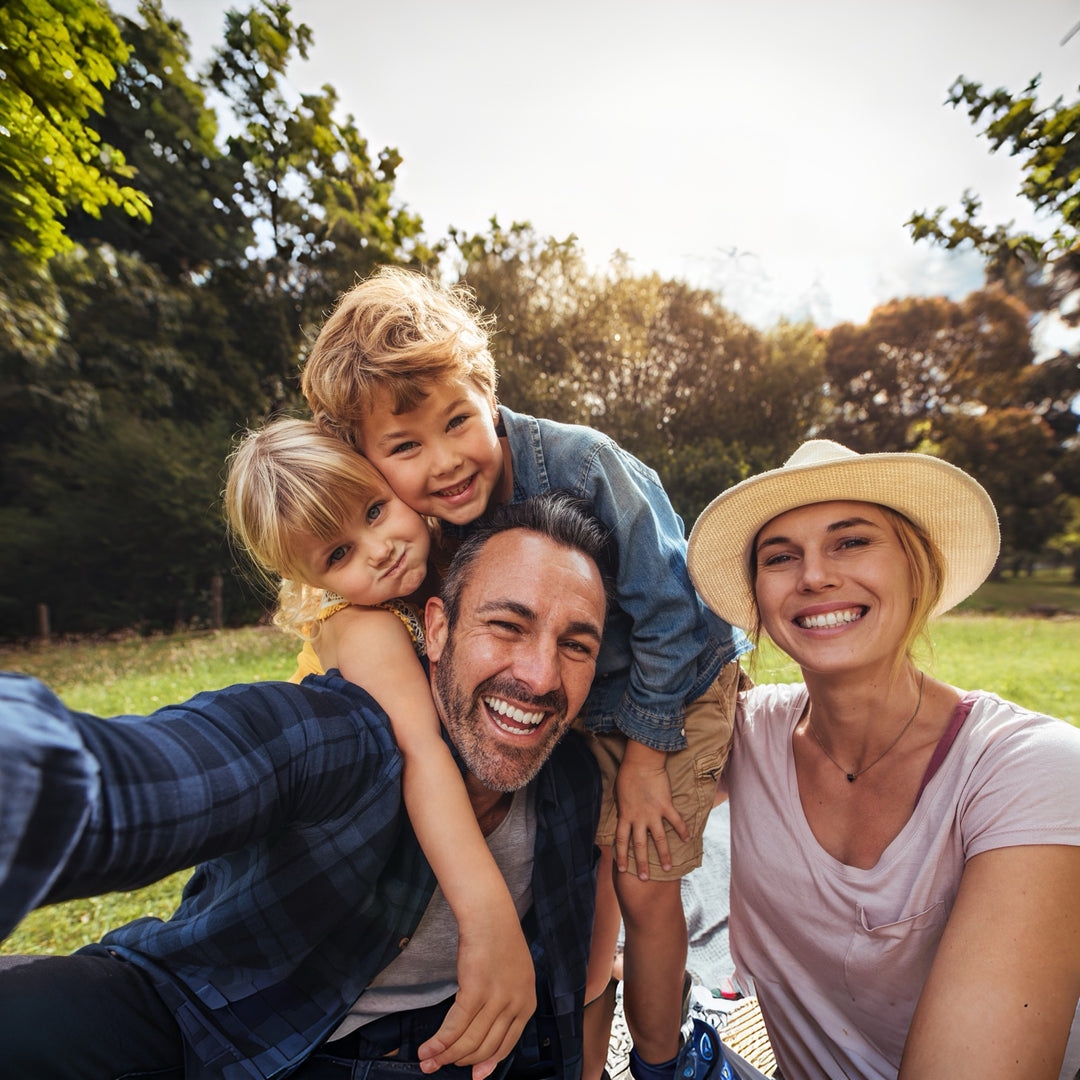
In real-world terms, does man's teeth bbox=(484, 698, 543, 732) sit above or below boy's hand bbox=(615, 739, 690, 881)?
above

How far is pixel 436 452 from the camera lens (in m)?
2.39

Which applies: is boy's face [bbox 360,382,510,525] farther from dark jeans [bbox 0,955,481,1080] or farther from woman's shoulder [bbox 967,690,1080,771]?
woman's shoulder [bbox 967,690,1080,771]

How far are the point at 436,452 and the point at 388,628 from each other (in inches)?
27.3

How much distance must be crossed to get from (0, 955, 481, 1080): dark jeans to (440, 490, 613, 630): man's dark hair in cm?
124

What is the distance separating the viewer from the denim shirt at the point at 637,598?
2287 mm

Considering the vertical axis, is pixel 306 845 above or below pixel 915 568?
below

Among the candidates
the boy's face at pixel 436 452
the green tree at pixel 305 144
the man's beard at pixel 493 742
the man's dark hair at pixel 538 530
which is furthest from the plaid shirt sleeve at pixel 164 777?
the green tree at pixel 305 144

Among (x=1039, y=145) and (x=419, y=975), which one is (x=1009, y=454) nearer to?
(x=1039, y=145)

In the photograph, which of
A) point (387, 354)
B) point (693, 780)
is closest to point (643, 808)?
point (693, 780)

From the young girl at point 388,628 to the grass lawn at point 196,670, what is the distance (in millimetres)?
2621

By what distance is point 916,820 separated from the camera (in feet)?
6.00

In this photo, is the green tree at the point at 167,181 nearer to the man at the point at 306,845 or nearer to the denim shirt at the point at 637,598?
the denim shirt at the point at 637,598

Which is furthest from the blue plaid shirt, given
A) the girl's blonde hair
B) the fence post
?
the fence post

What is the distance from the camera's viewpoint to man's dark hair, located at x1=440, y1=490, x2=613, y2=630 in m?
2.20
